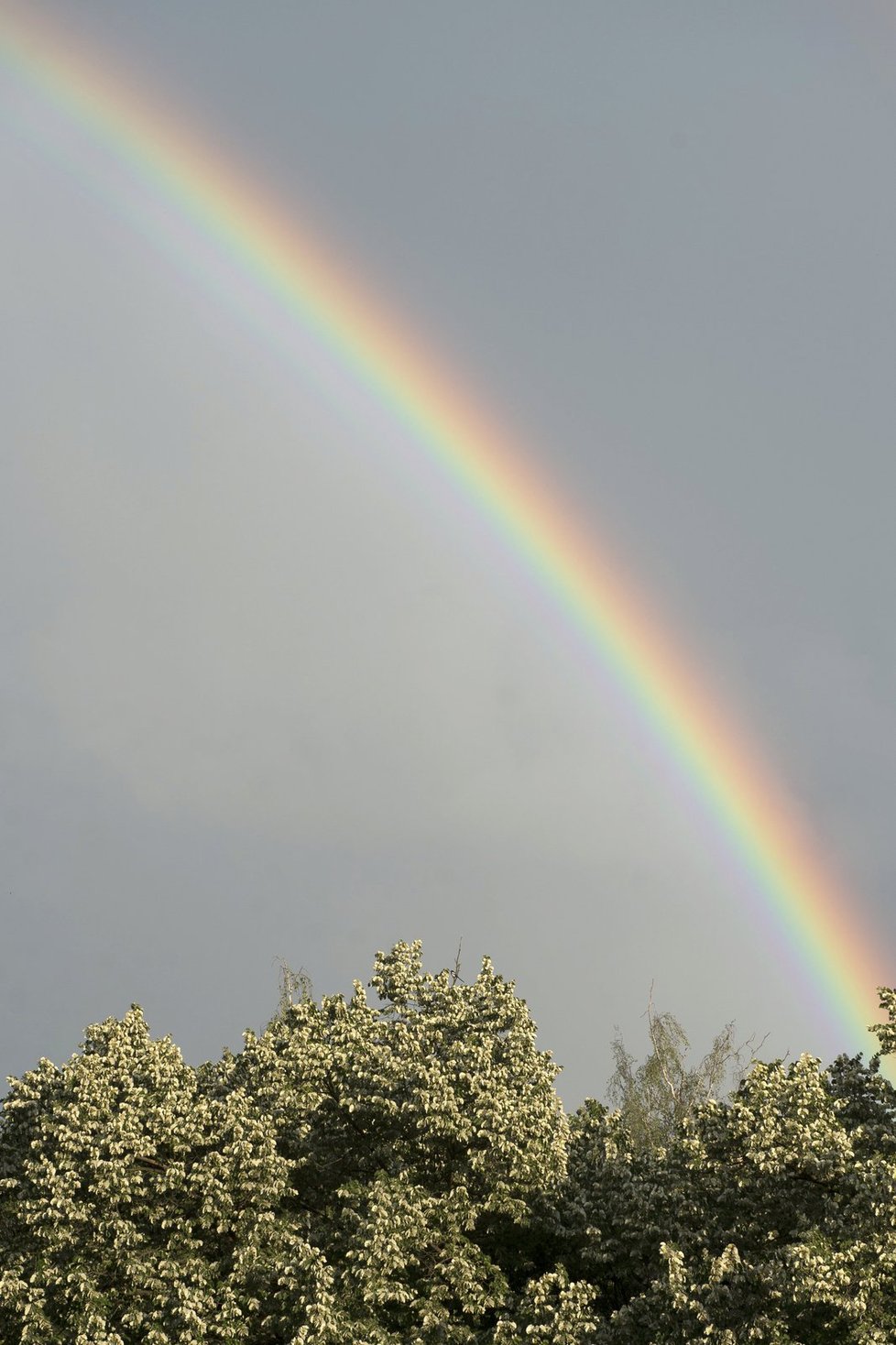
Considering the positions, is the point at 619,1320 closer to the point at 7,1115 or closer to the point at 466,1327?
the point at 466,1327

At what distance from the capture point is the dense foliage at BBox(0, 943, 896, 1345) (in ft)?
92.3

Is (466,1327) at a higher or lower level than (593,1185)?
lower

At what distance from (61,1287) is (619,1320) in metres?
14.0

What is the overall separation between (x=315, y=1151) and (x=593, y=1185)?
7980 mm

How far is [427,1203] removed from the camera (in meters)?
31.0

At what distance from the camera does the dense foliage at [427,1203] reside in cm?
2812

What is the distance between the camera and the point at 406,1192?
3112cm

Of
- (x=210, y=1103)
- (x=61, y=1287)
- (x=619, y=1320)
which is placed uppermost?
(x=210, y=1103)

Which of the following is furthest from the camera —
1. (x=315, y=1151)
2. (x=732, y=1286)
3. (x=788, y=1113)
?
(x=315, y=1151)

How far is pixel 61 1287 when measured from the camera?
31.5m

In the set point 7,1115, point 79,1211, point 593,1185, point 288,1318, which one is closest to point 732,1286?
point 593,1185

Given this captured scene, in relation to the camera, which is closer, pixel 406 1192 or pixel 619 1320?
pixel 619 1320

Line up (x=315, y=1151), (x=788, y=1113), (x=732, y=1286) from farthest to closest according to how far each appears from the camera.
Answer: (x=315, y=1151), (x=788, y=1113), (x=732, y=1286)

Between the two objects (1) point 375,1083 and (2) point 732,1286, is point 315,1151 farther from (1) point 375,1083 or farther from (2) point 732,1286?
(2) point 732,1286
